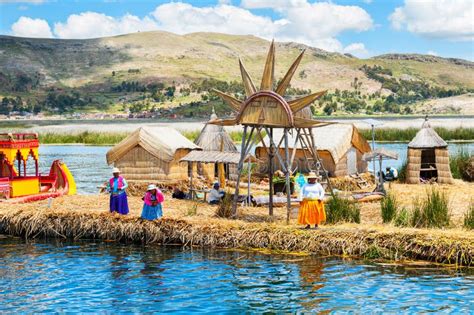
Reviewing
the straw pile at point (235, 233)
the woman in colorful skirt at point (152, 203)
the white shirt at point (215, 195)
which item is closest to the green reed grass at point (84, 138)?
the white shirt at point (215, 195)

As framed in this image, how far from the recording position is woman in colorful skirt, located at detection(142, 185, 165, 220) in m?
17.8

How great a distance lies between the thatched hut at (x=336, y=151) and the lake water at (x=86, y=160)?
21.0 ft

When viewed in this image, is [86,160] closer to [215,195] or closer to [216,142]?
[216,142]

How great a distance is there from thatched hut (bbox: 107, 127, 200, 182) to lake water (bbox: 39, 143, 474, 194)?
3728 mm

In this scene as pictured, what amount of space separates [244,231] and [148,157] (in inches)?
377

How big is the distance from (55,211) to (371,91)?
17777cm

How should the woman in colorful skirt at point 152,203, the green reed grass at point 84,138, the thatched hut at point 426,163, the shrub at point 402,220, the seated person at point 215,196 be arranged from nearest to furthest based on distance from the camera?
the shrub at point 402,220
the woman in colorful skirt at point 152,203
the seated person at point 215,196
the thatched hut at point 426,163
the green reed grass at point 84,138

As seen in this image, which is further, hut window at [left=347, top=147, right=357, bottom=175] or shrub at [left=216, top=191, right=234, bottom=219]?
hut window at [left=347, top=147, right=357, bottom=175]

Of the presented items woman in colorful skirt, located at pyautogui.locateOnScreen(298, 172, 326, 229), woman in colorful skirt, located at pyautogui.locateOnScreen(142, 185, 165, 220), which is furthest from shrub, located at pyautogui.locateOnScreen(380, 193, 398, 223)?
woman in colorful skirt, located at pyautogui.locateOnScreen(142, 185, 165, 220)

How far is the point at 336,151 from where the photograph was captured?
2811 cm

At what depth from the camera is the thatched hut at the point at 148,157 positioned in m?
25.7

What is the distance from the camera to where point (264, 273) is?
14984 millimetres

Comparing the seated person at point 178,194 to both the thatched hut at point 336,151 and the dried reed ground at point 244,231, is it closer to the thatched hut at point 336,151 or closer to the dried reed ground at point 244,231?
the dried reed ground at point 244,231

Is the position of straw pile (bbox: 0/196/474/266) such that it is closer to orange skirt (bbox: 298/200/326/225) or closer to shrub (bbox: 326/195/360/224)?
orange skirt (bbox: 298/200/326/225)
